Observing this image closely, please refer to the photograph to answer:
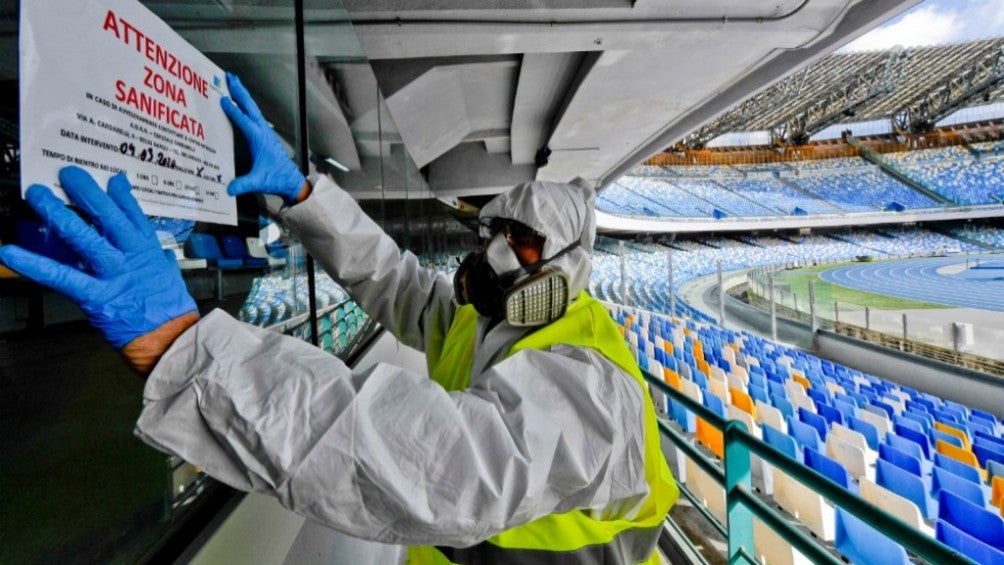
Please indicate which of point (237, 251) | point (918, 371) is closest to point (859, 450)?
point (237, 251)

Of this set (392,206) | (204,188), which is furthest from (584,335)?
(392,206)

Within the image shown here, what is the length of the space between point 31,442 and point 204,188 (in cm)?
53

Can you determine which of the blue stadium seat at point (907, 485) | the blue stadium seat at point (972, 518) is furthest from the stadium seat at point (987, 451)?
the blue stadium seat at point (972, 518)

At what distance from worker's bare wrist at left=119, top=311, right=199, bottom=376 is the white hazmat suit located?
3 cm

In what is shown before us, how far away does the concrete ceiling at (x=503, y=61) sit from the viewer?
1.65m

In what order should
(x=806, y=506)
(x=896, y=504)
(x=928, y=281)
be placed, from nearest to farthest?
(x=896, y=504)
(x=806, y=506)
(x=928, y=281)

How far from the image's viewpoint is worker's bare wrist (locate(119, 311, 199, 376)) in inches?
29.3

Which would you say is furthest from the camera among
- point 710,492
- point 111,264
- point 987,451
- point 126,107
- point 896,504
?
point 987,451

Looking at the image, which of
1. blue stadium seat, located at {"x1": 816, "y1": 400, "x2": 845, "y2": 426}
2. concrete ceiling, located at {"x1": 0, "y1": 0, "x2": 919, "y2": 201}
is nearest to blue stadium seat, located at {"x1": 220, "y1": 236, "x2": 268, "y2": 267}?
concrete ceiling, located at {"x1": 0, "y1": 0, "x2": 919, "y2": 201}

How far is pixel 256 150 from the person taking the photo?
3.86 ft

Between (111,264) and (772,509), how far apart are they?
1999mm

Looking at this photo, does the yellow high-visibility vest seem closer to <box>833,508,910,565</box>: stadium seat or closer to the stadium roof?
<box>833,508,910,565</box>: stadium seat

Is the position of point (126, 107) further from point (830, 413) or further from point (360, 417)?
point (830, 413)

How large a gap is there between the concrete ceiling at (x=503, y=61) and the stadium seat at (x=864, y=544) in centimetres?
304
